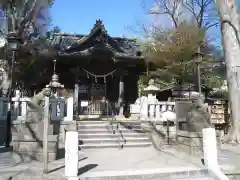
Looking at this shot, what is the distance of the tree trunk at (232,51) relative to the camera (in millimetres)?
12781

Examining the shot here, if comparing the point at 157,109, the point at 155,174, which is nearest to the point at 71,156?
the point at 155,174

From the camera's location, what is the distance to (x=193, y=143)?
31.6 ft

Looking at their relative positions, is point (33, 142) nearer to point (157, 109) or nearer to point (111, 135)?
point (111, 135)

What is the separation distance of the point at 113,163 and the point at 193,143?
2.98 meters

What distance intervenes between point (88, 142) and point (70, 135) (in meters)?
5.01

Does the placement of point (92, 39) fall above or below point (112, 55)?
above

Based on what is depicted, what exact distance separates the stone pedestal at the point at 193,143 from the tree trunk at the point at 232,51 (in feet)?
11.1

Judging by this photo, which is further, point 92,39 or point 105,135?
point 92,39

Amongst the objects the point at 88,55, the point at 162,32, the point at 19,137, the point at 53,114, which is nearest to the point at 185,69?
the point at 162,32

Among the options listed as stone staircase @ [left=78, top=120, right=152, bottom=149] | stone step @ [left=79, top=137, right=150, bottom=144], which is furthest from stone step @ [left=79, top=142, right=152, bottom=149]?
stone step @ [left=79, top=137, right=150, bottom=144]

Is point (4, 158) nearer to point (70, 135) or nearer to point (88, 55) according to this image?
point (70, 135)

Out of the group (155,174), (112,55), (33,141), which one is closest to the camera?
(155,174)

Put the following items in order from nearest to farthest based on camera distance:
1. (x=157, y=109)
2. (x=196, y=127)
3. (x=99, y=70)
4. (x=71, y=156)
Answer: (x=71, y=156), (x=196, y=127), (x=157, y=109), (x=99, y=70)

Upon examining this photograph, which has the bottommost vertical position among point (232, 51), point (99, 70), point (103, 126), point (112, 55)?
point (103, 126)
